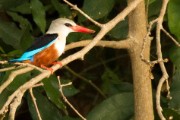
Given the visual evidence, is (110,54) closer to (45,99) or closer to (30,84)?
(45,99)

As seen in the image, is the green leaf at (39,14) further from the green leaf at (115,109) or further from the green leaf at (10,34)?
the green leaf at (115,109)

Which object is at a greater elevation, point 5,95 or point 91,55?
point 91,55

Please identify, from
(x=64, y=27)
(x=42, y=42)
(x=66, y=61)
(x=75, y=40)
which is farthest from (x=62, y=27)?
(x=66, y=61)

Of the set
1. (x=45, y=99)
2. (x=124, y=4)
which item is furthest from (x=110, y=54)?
(x=45, y=99)

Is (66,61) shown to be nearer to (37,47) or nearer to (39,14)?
(37,47)

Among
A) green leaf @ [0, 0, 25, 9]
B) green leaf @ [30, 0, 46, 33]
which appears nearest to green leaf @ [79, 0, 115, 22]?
green leaf @ [30, 0, 46, 33]

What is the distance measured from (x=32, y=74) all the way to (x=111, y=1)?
55 centimetres

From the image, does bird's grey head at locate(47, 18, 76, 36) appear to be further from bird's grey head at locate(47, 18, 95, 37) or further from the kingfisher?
the kingfisher

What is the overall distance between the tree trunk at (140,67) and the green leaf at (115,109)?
0.21 meters

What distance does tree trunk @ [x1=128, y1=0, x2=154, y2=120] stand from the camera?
2.62 metres

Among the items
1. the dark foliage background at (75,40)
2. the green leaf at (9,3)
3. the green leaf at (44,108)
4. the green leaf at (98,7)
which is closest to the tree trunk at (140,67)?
the dark foliage background at (75,40)

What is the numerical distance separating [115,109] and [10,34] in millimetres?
760

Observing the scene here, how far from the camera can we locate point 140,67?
265cm

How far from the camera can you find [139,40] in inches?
103
